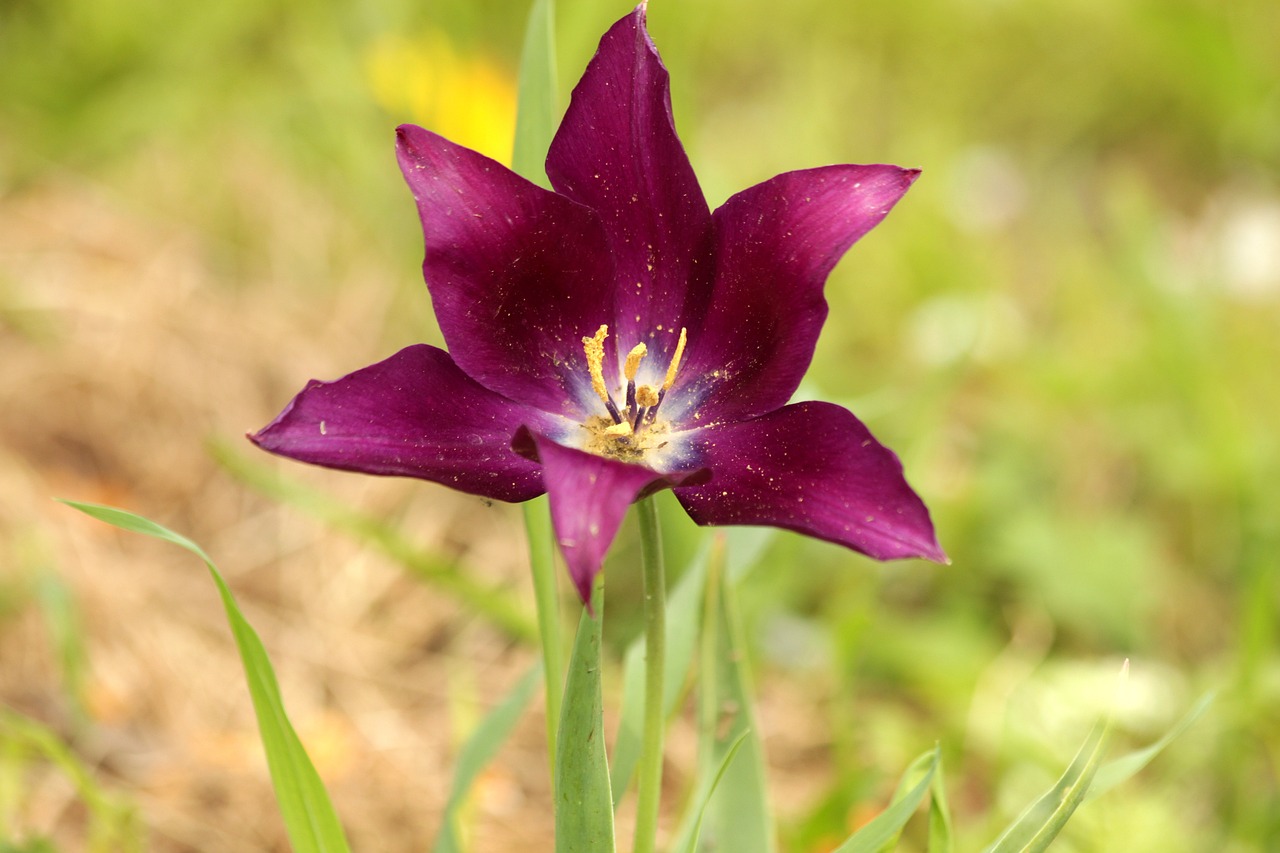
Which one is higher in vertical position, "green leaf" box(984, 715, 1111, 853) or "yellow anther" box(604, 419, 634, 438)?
"yellow anther" box(604, 419, 634, 438)

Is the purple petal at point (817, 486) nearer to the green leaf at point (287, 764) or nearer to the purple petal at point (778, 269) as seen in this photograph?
the purple petal at point (778, 269)

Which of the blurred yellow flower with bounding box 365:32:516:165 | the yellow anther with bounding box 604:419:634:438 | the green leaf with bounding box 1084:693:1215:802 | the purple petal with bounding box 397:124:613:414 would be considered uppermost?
the blurred yellow flower with bounding box 365:32:516:165

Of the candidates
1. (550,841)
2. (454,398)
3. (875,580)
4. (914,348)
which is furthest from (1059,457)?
(454,398)

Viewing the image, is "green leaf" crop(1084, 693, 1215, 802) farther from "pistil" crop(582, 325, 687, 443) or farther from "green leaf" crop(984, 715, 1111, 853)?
"pistil" crop(582, 325, 687, 443)

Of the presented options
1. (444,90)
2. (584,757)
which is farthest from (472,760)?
(444,90)

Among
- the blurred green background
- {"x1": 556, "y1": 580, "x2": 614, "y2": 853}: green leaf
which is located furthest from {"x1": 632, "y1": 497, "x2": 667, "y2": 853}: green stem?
the blurred green background

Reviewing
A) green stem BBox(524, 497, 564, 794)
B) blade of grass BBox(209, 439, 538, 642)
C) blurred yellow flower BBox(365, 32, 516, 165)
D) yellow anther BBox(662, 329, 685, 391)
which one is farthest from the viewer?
blurred yellow flower BBox(365, 32, 516, 165)

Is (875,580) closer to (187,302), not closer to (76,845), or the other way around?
(76,845)
